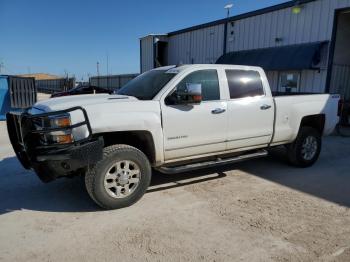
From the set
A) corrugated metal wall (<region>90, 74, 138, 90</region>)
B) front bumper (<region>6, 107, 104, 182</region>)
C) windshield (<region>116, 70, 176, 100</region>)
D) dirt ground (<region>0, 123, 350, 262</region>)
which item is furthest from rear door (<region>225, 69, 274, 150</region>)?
corrugated metal wall (<region>90, 74, 138, 90</region>)

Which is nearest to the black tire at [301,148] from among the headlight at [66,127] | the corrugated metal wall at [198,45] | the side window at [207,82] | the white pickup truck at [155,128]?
the white pickup truck at [155,128]

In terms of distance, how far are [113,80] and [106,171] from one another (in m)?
24.9

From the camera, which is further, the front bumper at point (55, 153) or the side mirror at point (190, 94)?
the side mirror at point (190, 94)

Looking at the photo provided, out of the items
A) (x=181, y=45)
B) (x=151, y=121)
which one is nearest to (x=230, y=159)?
(x=151, y=121)

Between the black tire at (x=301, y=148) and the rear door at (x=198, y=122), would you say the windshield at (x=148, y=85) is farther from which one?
A: the black tire at (x=301, y=148)

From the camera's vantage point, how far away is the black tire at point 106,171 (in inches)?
154

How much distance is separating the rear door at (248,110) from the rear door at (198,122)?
0.19 meters

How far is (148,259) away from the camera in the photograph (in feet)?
9.98

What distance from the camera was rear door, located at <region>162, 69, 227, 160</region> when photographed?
14.6 feet

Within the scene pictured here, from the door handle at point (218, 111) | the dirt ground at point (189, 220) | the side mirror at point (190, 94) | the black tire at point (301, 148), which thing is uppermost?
the side mirror at point (190, 94)

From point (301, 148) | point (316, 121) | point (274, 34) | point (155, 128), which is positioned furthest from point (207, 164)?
point (274, 34)

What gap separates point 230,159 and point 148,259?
8.45ft

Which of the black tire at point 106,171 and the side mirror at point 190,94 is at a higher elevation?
the side mirror at point 190,94

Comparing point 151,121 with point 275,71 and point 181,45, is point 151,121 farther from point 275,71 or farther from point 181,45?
point 181,45
